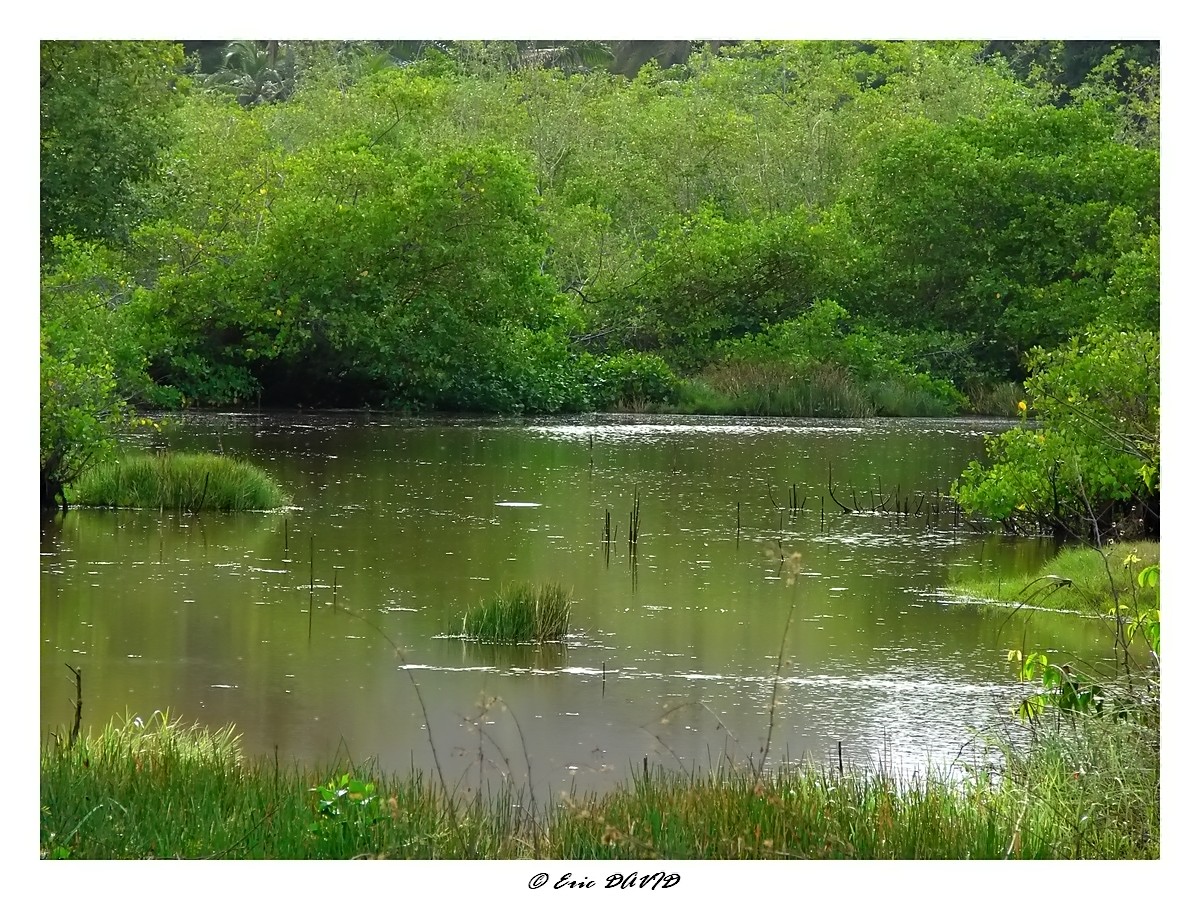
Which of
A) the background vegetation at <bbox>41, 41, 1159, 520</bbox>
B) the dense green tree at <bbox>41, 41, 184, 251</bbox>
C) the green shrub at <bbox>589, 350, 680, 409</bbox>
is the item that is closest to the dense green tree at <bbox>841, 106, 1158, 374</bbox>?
the background vegetation at <bbox>41, 41, 1159, 520</bbox>

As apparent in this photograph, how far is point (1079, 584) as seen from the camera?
1086cm

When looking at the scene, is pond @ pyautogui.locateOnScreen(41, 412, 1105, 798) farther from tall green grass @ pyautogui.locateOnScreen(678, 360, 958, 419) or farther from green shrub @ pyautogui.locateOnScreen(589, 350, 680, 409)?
green shrub @ pyautogui.locateOnScreen(589, 350, 680, 409)

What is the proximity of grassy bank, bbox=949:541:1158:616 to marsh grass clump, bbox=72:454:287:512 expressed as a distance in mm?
6251

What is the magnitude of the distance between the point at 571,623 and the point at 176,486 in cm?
548

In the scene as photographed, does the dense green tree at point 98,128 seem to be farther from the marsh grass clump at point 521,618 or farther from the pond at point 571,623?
the marsh grass clump at point 521,618

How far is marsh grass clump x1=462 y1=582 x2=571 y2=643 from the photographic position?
9852mm

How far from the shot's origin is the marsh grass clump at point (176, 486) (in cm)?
1451

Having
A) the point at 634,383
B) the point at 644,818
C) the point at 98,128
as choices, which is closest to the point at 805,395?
the point at 634,383

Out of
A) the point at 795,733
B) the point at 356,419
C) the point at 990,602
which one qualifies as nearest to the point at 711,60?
the point at 356,419

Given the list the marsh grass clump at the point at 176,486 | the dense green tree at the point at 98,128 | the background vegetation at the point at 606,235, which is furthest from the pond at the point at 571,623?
the background vegetation at the point at 606,235

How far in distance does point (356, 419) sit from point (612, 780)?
19.7m

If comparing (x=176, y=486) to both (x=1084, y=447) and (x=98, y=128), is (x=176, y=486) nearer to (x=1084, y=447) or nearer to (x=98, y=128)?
(x=98, y=128)
